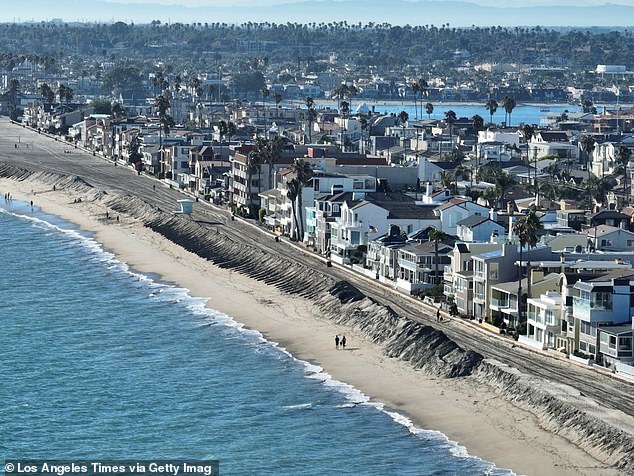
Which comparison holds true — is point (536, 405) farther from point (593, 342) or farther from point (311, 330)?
point (311, 330)

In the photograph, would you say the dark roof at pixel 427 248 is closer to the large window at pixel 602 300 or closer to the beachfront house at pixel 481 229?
the beachfront house at pixel 481 229

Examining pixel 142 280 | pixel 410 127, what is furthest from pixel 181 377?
pixel 410 127

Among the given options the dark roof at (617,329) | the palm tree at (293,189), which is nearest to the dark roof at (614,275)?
the dark roof at (617,329)

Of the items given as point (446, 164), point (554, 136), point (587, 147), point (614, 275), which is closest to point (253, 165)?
point (446, 164)

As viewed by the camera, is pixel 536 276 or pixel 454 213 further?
pixel 454 213

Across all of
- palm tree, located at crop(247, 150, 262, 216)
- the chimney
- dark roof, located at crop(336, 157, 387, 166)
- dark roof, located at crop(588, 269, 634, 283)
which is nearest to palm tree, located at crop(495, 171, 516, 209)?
dark roof, located at crop(336, 157, 387, 166)

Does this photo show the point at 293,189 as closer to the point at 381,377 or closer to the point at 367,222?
the point at 367,222
